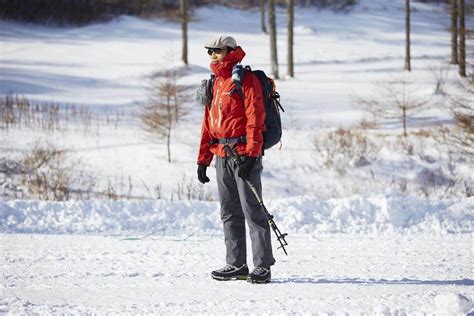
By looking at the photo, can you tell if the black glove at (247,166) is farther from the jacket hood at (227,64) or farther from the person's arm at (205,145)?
the jacket hood at (227,64)

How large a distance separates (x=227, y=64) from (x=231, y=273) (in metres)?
1.78

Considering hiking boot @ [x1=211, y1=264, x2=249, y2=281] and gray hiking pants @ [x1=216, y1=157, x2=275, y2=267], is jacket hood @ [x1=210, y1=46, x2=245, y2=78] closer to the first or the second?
gray hiking pants @ [x1=216, y1=157, x2=275, y2=267]

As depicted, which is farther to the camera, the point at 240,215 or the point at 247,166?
the point at 240,215

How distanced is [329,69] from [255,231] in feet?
88.4

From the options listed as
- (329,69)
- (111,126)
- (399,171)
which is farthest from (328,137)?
(329,69)

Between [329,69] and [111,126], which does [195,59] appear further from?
[111,126]

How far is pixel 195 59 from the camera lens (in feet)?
105

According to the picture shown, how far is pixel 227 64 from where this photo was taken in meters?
5.12

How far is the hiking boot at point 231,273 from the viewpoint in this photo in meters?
5.28

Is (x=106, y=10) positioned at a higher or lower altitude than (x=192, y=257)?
higher

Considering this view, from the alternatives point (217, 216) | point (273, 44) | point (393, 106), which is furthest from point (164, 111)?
point (273, 44)

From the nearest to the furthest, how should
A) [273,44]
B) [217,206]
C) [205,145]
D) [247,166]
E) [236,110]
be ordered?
[247,166], [236,110], [205,145], [217,206], [273,44]

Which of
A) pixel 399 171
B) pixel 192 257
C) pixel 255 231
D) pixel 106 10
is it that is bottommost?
pixel 399 171

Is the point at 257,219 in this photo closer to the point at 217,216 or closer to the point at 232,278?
the point at 232,278
